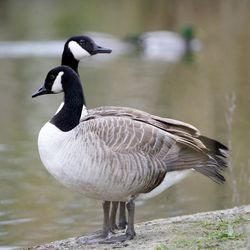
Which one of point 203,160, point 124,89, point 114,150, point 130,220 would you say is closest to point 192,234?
point 130,220

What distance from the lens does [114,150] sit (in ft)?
22.0

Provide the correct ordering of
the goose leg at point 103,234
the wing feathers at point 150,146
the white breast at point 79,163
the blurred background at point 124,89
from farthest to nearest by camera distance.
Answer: the blurred background at point 124,89
the goose leg at point 103,234
the wing feathers at point 150,146
the white breast at point 79,163

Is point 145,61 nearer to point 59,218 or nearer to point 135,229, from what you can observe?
point 59,218

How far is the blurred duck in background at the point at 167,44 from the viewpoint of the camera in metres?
29.7

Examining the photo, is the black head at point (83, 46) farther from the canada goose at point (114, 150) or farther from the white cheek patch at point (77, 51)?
the canada goose at point (114, 150)

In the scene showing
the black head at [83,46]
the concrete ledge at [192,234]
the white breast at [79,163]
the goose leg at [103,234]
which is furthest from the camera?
the black head at [83,46]

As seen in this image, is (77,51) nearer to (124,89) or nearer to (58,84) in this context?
(58,84)

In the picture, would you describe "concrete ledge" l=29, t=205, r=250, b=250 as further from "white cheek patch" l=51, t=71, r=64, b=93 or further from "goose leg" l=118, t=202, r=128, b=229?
"white cheek patch" l=51, t=71, r=64, b=93

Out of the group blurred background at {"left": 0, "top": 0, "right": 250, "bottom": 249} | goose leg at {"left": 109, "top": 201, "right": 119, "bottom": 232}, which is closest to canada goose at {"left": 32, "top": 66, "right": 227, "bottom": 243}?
goose leg at {"left": 109, "top": 201, "right": 119, "bottom": 232}

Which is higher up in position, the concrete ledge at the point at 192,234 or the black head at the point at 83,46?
the black head at the point at 83,46

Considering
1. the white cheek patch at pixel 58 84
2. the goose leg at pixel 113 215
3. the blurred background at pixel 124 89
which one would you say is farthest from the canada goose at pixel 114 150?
the blurred background at pixel 124 89

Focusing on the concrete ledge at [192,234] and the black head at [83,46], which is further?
the black head at [83,46]

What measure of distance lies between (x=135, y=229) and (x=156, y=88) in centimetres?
1357

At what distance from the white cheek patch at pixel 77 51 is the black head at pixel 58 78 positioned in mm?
979
